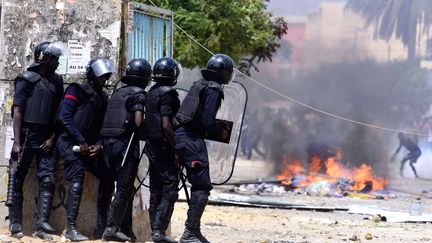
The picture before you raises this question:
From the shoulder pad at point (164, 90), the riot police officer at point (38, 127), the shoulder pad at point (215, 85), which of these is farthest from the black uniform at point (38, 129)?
the shoulder pad at point (215, 85)

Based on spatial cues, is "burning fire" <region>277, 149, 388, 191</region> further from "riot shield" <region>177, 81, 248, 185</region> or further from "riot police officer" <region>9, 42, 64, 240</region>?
"riot police officer" <region>9, 42, 64, 240</region>

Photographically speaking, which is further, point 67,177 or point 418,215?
point 418,215

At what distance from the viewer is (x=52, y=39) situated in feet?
30.8

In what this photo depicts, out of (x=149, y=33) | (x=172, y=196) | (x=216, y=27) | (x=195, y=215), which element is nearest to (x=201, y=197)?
(x=195, y=215)

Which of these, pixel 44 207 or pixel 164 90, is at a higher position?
pixel 164 90

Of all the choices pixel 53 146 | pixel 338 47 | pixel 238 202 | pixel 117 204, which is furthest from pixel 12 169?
pixel 338 47

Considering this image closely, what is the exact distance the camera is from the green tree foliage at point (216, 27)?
17.3 meters

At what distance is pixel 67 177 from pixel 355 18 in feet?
73.6

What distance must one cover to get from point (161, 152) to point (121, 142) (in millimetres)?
395

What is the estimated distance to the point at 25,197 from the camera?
921 cm

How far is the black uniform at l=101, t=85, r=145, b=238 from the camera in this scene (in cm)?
878

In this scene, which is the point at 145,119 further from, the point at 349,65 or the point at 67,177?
the point at 349,65

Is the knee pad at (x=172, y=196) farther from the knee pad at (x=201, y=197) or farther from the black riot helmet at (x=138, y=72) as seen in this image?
the black riot helmet at (x=138, y=72)

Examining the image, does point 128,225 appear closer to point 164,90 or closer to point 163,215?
point 163,215
